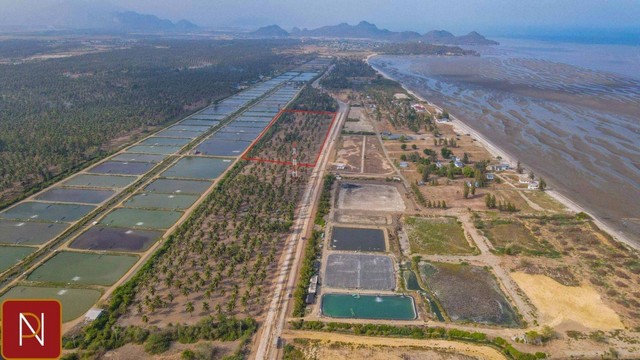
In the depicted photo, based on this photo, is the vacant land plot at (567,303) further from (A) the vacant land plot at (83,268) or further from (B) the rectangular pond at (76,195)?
(B) the rectangular pond at (76,195)

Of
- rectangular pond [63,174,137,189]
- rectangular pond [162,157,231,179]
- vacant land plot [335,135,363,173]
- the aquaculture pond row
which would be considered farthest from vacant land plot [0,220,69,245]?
vacant land plot [335,135,363,173]

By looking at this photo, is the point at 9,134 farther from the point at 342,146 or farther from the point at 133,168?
the point at 342,146

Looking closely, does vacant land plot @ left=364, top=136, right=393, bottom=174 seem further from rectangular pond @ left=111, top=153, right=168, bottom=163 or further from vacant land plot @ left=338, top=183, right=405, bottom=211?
A: rectangular pond @ left=111, top=153, right=168, bottom=163

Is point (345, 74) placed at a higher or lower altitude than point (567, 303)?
higher

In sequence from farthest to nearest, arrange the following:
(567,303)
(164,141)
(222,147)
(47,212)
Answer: (164,141)
(222,147)
(47,212)
(567,303)

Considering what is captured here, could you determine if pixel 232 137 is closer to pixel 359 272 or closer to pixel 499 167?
pixel 499 167

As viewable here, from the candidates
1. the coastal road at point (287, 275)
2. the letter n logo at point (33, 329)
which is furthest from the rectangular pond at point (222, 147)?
the letter n logo at point (33, 329)

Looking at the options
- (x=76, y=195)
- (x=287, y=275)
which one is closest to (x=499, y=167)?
(x=287, y=275)
